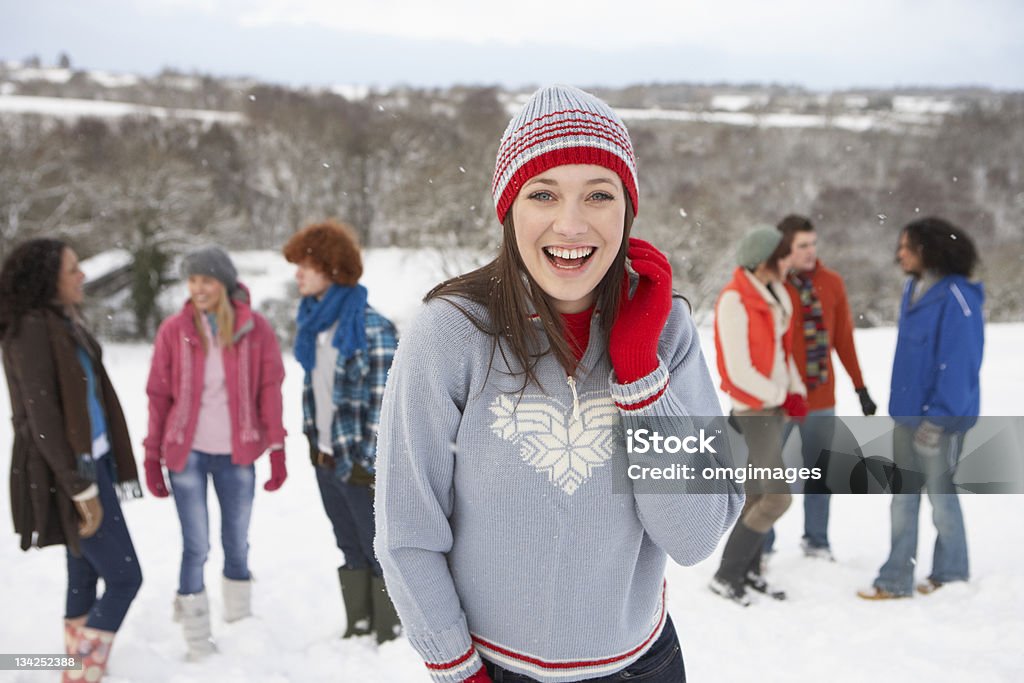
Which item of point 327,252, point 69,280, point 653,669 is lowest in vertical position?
point 653,669

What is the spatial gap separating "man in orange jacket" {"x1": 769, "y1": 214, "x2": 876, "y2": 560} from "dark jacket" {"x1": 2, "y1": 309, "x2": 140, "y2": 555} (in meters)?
3.56

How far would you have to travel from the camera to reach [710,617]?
3.44m

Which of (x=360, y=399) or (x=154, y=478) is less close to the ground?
(x=360, y=399)

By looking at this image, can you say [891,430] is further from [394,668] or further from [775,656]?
[394,668]

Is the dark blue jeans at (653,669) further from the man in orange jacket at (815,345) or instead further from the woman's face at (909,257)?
the woman's face at (909,257)

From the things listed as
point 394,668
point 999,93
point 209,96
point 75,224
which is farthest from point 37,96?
point 999,93

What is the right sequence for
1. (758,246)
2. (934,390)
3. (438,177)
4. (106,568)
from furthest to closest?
(438,177) < (758,246) < (934,390) < (106,568)

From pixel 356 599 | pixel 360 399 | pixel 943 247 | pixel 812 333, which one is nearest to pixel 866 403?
pixel 812 333

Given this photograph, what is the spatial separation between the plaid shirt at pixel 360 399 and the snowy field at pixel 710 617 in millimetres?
948

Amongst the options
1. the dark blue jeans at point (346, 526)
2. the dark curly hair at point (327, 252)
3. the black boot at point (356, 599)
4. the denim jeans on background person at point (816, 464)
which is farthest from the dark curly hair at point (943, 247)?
the black boot at point (356, 599)

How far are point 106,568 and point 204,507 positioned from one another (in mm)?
546

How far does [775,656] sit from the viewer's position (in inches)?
123

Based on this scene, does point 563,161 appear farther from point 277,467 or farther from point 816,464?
point 816,464

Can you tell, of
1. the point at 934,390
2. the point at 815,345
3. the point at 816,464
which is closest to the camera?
the point at 934,390
